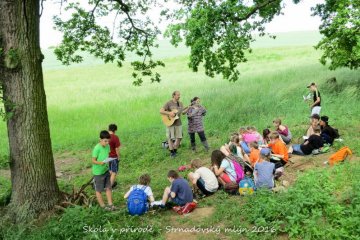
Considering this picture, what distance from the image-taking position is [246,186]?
7781mm

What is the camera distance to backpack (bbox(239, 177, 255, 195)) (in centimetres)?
765

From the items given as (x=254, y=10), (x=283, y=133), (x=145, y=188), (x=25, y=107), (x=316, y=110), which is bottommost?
(x=145, y=188)

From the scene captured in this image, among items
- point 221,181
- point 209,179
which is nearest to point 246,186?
point 221,181

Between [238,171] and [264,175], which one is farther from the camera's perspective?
[238,171]

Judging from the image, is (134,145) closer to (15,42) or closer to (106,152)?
(106,152)

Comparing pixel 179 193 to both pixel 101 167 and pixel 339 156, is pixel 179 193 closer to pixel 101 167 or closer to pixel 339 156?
pixel 101 167

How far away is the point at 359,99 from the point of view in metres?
15.5

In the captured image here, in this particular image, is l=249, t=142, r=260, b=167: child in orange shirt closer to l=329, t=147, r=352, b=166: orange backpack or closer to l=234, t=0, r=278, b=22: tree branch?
l=329, t=147, r=352, b=166: orange backpack

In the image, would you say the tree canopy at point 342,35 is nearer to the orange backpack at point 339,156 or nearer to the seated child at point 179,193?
the orange backpack at point 339,156

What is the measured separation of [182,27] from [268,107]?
5.70m

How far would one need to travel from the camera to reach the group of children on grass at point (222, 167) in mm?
7594

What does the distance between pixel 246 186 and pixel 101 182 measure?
2839 millimetres

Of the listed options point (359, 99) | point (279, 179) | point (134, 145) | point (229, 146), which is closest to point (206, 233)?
point (279, 179)

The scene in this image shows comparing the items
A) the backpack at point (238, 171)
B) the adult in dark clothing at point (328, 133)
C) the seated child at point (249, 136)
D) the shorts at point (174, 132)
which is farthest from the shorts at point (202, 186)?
the shorts at point (174, 132)
